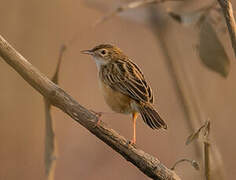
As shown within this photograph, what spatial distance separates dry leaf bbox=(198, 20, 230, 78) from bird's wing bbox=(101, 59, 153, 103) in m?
0.58

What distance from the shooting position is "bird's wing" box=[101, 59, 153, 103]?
3.43m

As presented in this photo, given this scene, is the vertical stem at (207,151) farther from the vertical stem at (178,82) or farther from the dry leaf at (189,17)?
the vertical stem at (178,82)

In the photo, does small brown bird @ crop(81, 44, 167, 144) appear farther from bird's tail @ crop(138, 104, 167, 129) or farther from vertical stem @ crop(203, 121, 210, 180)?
vertical stem @ crop(203, 121, 210, 180)

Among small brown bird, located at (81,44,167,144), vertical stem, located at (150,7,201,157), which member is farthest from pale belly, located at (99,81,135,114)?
vertical stem, located at (150,7,201,157)

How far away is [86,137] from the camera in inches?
249

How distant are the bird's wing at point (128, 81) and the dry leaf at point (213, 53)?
0.58 metres

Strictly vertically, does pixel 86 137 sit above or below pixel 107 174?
above

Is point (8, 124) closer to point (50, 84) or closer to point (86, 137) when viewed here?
point (86, 137)

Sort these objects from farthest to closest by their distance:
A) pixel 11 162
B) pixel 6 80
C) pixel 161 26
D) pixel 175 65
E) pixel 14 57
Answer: pixel 6 80
pixel 11 162
pixel 161 26
pixel 175 65
pixel 14 57

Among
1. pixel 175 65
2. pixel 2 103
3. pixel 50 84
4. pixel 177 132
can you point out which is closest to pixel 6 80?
pixel 2 103

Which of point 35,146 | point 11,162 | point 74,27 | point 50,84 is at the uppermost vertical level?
point 74,27

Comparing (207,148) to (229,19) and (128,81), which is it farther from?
(128,81)

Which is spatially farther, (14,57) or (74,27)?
(74,27)

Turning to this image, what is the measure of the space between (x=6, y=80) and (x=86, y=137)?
46.0 inches
